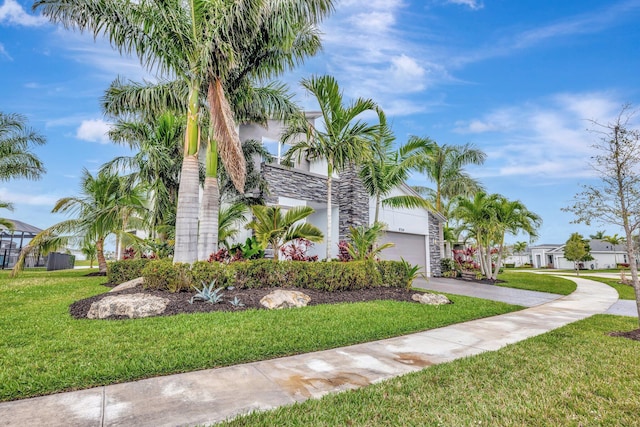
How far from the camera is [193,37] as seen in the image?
26.1 feet

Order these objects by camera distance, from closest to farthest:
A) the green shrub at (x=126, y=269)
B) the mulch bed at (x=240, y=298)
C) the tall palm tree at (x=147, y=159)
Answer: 1. the mulch bed at (x=240, y=298)
2. the green shrub at (x=126, y=269)
3. the tall palm tree at (x=147, y=159)

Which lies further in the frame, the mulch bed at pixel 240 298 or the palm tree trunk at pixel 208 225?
the palm tree trunk at pixel 208 225

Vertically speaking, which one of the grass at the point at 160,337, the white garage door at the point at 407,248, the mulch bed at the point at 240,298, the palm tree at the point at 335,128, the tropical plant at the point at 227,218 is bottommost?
the grass at the point at 160,337

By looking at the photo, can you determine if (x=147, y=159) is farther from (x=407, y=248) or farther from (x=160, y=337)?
(x=407, y=248)

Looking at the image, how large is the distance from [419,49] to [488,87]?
342 cm

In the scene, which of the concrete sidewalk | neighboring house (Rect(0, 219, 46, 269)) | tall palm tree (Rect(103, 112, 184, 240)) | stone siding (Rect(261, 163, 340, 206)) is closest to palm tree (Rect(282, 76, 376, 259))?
stone siding (Rect(261, 163, 340, 206))

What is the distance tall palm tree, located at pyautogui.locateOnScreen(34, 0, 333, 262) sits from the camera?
7.48 meters

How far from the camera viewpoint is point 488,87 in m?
12.6

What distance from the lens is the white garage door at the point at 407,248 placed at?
15626mm

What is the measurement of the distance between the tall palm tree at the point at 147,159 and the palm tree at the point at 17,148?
8.37 metres

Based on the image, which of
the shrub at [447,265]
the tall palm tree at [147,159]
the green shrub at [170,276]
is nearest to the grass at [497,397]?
the green shrub at [170,276]

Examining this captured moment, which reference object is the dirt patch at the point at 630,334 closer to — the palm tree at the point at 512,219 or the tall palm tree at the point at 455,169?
the palm tree at the point at 512,219

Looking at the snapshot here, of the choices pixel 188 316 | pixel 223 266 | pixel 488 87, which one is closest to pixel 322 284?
pixel 223 266

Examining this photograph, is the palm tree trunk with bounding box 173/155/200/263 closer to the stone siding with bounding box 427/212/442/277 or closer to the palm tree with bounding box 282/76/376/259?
the palm tree with bounding box 282/76/376/259
